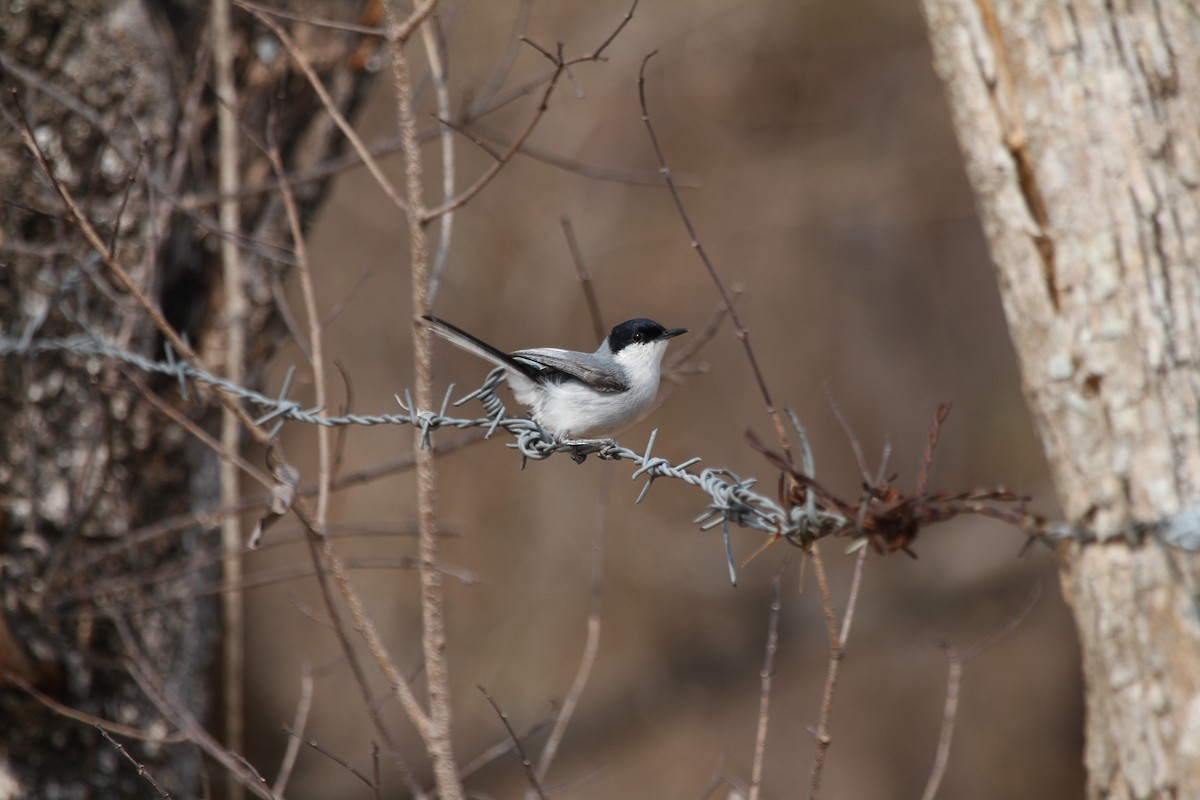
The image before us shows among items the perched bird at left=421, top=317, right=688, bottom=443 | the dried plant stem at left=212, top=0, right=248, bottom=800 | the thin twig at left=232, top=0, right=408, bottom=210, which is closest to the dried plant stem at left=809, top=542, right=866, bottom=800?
the thin twig at left=232, top=0, right=408, bottom=210

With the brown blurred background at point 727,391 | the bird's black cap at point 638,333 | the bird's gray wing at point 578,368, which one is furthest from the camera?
the brown blurred background at point 727,391

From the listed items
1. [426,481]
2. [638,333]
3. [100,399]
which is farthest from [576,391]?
[100,399]

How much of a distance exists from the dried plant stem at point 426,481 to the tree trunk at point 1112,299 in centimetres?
148

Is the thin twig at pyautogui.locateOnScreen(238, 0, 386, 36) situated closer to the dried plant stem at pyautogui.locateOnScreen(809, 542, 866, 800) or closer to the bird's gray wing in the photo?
the bird's gray wing

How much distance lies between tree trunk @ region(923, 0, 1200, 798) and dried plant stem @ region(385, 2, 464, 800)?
1.48m

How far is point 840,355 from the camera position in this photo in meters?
8.17

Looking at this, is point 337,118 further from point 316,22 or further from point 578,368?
point 578,368

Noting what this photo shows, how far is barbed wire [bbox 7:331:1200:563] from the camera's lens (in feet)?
Answer: 5.15

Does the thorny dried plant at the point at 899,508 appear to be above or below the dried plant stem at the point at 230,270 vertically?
below

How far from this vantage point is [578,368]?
2941mm

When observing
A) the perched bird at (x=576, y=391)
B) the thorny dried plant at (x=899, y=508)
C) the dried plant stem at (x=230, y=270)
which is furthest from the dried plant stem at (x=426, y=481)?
the dried plant stem at (x=230, y=270)

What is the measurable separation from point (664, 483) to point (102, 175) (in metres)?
4.99

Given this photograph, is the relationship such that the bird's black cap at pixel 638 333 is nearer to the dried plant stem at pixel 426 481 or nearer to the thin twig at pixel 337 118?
the thin twig at pixel 337 118

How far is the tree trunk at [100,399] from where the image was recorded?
3.29 m
